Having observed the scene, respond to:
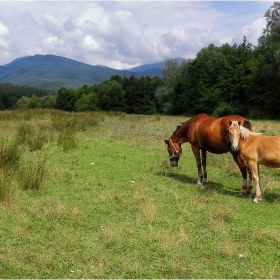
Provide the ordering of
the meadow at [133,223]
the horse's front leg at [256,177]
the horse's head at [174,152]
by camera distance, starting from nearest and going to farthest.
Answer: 1. the meadow at [133,223]
2. the horse's front leg at [256,177]
3. the horse's head at [174,152]

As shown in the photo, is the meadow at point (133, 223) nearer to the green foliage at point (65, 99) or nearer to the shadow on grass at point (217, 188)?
the shadow on grass at point (217, 188)

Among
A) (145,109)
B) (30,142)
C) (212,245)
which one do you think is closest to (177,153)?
(212,245)

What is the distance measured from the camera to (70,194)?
21.9 ft

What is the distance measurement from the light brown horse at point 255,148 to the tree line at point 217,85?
2997 centimetres

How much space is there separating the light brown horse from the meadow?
85 cm

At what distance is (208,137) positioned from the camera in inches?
289

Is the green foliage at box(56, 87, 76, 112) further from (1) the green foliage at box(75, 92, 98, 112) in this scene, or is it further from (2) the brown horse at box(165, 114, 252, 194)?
(2) the brown horse at box(165, 114, 252, 194)

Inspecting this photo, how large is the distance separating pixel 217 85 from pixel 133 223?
44.4m

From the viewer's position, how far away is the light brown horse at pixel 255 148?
5.97 meters

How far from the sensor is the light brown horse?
5.97 meters

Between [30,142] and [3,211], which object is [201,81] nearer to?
[30,142]

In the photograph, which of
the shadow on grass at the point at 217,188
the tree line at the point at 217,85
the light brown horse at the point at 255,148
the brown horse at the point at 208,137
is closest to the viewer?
the light brown horse at the point at 255,148

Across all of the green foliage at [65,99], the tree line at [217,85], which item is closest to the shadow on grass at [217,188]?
the tree line at [217,85]

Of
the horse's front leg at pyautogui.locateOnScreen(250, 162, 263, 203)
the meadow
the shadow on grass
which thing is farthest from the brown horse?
the meadow
